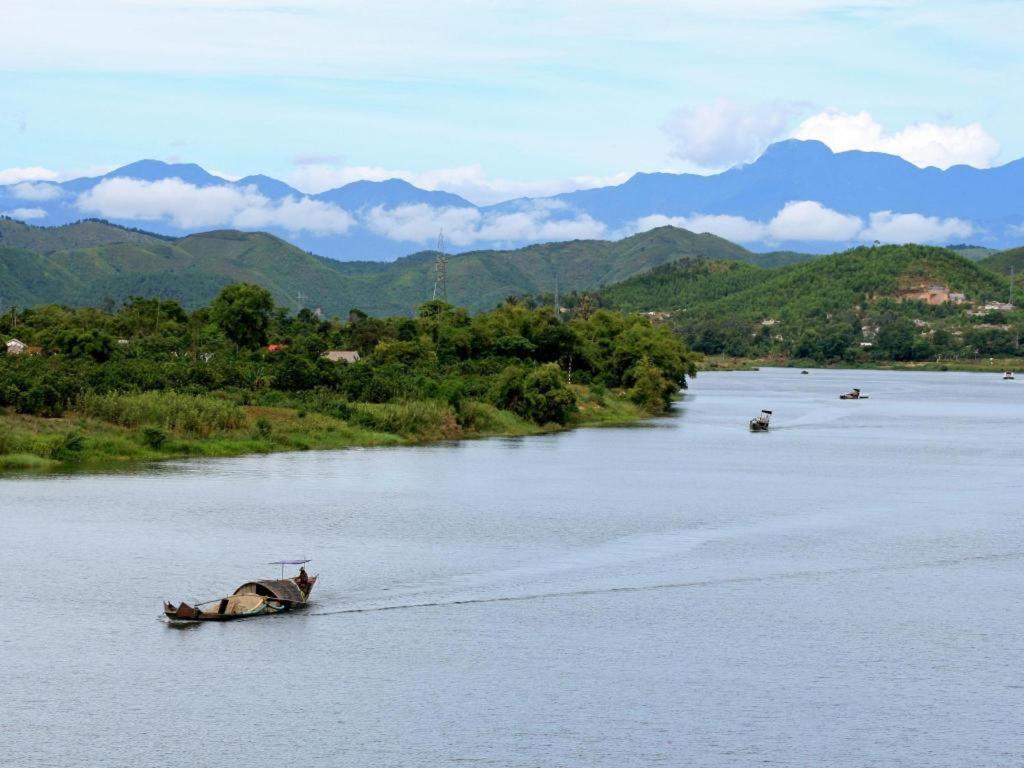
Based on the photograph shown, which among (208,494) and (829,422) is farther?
(829,422)

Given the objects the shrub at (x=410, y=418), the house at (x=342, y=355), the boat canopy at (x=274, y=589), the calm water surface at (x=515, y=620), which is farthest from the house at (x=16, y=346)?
the boat canopy at (x=274, y=589)

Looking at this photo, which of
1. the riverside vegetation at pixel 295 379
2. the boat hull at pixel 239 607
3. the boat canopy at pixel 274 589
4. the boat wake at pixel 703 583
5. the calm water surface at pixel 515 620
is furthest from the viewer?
the riverside vegetation at pixel 295 379

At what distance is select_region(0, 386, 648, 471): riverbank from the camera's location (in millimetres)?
55750

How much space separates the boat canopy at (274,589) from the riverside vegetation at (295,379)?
25025 mm

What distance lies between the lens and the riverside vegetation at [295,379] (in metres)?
59.9

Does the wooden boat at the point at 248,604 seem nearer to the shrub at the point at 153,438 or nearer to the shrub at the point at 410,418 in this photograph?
the shrub at the point at 153,438

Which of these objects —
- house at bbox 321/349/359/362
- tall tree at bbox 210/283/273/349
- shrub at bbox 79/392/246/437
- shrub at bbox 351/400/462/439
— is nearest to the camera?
shrub at bbox 79/392/246/437

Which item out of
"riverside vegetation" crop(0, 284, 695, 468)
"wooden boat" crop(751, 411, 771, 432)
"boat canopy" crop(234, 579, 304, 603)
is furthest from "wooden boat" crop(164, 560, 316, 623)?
"wooden boat" crop(751, 411, 771, 432)

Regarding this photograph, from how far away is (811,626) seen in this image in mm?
31844

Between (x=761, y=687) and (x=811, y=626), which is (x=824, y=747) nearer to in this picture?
(x=761, y=687)

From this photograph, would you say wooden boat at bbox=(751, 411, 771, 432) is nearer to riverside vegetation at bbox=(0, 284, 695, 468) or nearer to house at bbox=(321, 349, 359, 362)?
riverside vegetation at bbox=(0, 284, 695, 468)

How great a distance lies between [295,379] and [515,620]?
4441 cm

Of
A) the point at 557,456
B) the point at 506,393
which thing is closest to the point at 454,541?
the point at 557,456

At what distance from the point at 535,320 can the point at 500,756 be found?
273 feet
